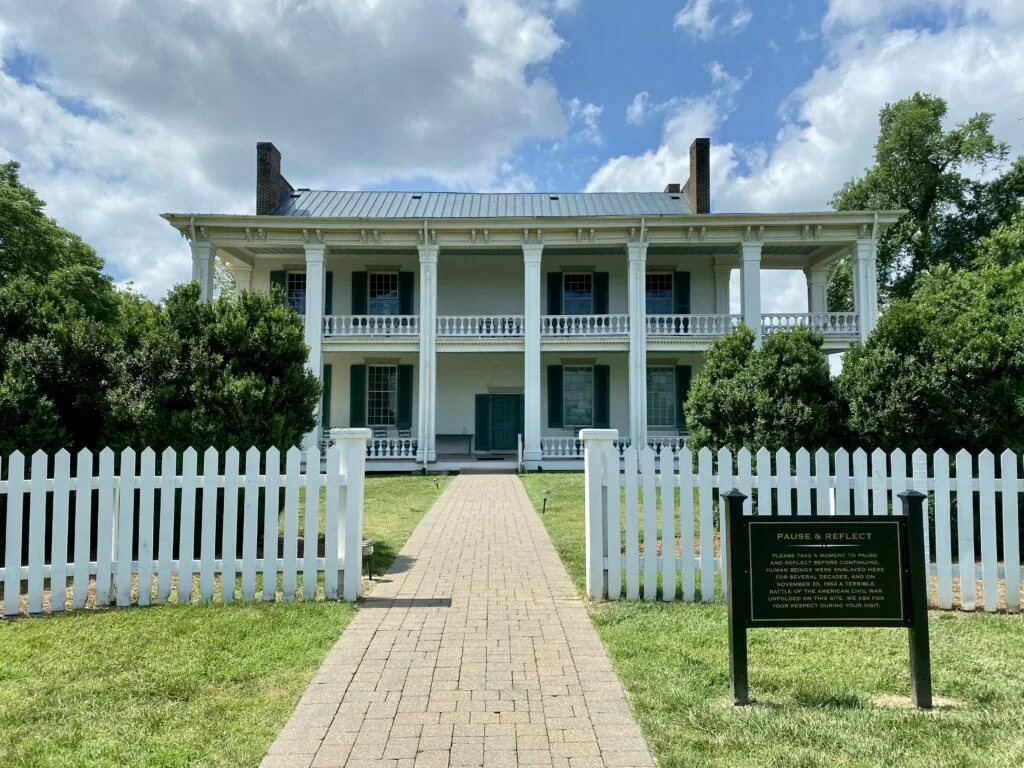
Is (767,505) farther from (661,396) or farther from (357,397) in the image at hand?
(357,397)

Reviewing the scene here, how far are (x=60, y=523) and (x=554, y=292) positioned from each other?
58.0 feet

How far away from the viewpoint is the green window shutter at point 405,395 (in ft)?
68.3

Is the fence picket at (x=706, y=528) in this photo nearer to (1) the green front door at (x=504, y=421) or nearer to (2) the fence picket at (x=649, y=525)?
(2) the fence picket at (x=649, y=525)

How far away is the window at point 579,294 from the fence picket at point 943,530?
16.7m

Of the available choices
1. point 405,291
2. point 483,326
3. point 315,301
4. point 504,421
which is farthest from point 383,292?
point 504,421

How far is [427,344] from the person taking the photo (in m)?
19.2

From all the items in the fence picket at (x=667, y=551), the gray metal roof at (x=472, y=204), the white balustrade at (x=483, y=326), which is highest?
the gray metal roof at (x=472, y=204)

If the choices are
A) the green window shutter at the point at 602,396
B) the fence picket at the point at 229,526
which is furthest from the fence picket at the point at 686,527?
the green window shutter at the point at 602,396

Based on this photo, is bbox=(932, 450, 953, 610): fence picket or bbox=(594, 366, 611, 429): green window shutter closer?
bbox=(932, 450, 953, 610): fence picket

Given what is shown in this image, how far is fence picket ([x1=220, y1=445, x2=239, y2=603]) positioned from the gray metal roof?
59.1 feet

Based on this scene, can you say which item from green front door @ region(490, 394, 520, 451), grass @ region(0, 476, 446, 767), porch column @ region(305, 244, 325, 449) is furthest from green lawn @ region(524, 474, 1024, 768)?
green front door @ region(490, 394, 520, 451)

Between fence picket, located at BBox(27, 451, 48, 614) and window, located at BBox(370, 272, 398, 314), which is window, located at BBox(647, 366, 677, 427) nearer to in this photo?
window, located at BBox(370, 272, 398, 314)

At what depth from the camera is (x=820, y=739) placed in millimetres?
3035

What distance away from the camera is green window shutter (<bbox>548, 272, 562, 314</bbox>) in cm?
2130
